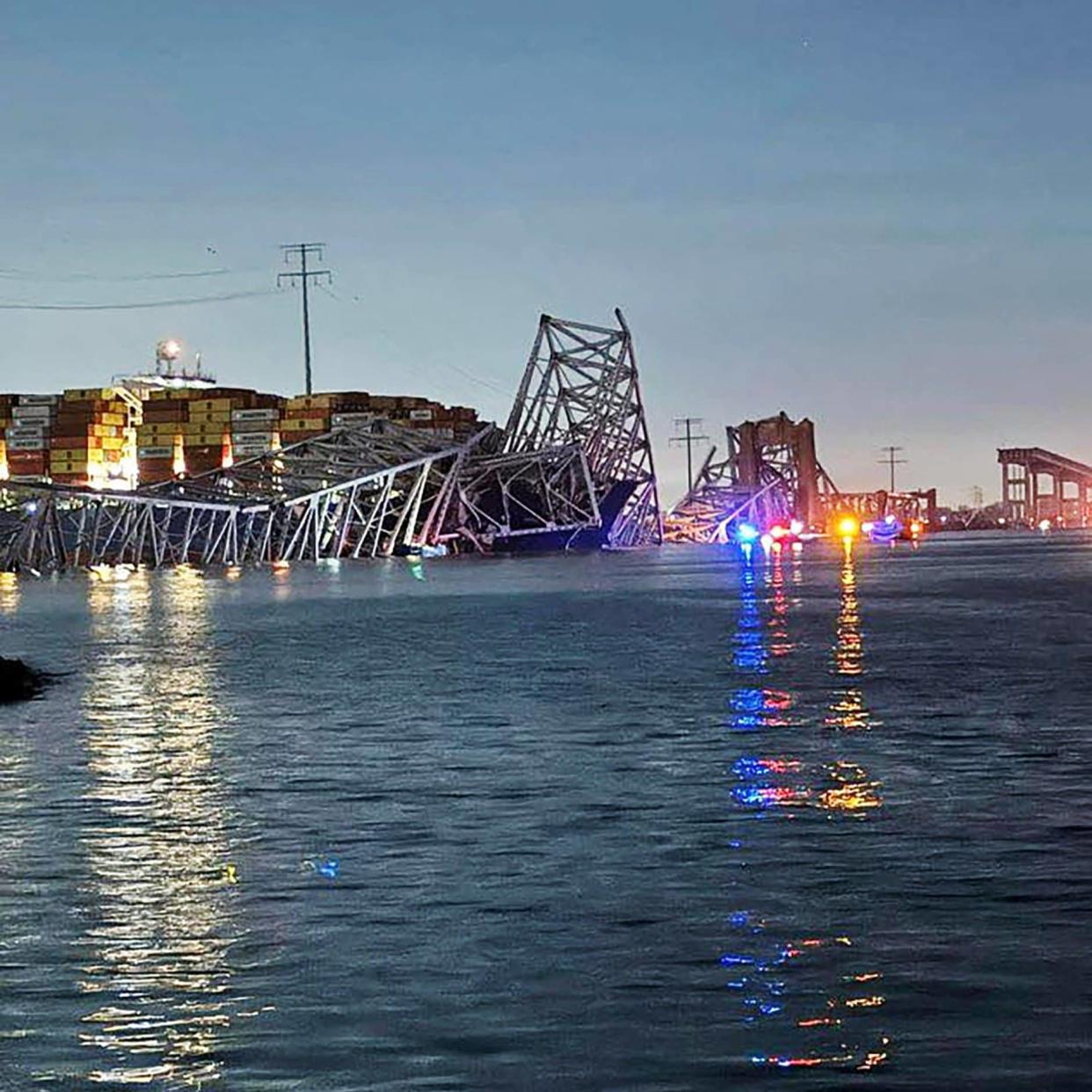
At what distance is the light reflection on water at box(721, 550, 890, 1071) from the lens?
8.32m

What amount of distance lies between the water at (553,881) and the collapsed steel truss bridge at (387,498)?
3782 inches

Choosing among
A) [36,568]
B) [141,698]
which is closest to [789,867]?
[141,698]

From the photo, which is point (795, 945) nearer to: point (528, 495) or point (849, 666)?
point (849, 666)

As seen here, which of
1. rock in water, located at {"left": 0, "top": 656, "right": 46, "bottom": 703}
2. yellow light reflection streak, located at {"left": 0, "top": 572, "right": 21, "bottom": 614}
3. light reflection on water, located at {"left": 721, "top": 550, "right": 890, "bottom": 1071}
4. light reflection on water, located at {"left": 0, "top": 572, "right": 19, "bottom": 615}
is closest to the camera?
light reflection on water, located at {"left": 721, "top": 550, "right": 890, "bottom": 1071}

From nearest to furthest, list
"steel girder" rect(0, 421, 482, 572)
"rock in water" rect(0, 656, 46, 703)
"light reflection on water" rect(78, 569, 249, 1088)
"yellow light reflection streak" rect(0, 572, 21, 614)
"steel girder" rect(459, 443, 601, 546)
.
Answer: "light reflection on water" rect(78, 569, 249, 1088)
"rock in water" rect(0, 656, 46, 703)
"yellow light reflection streak" rect(0, 572, 21, 614)
"steel girder" rect(0, 421, 482, 572)
"steel girder" rect(459, 443, 601, 546)

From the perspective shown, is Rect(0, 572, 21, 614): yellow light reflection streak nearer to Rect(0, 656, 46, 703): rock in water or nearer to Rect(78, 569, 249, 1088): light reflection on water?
Rect(0, 656, 46, 703): rock in water

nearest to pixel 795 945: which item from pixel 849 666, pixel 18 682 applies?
pixel 849 666

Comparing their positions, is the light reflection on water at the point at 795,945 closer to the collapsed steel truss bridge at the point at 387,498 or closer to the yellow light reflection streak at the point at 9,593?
the yellow light reflection streak at the point at 9,593

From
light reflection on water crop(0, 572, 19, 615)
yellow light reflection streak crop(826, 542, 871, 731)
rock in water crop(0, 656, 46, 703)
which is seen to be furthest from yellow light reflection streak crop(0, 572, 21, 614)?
rock in water crop(0, 656, 46, 703)

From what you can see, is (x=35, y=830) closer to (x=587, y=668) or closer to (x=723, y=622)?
(x=587, y=668)

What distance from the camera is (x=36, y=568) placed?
417 feet

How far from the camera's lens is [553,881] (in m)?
12.2

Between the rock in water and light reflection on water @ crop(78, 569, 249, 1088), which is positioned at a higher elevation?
the rock in water

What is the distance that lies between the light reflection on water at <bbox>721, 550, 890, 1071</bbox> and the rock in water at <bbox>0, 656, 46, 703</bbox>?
10630mm
